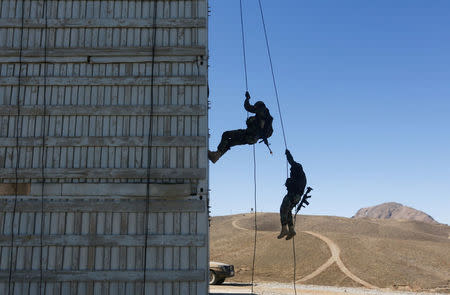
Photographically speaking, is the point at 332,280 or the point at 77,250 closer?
the point at 77,250

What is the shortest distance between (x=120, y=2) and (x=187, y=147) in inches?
155

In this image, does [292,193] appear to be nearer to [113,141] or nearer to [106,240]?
[113,141]

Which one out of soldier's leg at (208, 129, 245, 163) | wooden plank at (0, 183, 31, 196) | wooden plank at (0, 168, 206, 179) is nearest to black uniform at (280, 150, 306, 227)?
soldier's leg at (208, 129, 245, 163)

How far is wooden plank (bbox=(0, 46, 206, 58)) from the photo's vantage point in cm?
1077

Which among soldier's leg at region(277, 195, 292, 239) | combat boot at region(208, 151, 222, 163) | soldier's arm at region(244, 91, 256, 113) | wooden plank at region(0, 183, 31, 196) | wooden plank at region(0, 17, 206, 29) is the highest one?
wooden plank at region(0, 17, 206, 29)

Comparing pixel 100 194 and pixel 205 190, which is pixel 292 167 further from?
pixel 100 194

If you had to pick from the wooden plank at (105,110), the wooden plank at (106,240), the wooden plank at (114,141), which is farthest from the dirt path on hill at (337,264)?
the wooden plank at (105,110)

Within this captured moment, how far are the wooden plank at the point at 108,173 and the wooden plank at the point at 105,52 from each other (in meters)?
2.71

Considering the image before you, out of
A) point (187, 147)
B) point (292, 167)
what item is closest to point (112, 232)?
point (187, 147)

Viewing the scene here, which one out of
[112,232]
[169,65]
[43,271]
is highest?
[169,65]

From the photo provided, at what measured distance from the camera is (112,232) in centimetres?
1006

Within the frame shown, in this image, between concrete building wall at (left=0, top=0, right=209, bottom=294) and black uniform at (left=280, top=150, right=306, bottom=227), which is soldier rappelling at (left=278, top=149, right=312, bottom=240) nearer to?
black uniform at (left=280, top=150, right=306, bottom=227)

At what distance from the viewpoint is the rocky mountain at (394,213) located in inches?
5958

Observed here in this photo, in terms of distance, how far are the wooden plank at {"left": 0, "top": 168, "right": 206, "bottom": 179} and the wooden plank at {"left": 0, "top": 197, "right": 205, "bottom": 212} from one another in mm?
555
